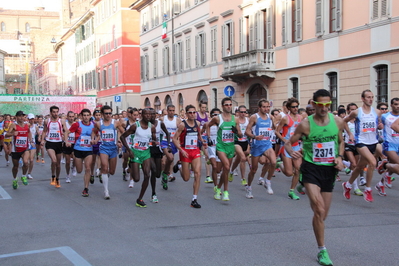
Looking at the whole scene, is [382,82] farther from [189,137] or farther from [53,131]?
[53,131]

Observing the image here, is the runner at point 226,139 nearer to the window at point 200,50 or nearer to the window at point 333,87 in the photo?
the window at point 333,87

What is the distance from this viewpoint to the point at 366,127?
32.4ft

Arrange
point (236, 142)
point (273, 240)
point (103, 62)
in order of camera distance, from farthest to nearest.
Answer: point (103, 62) → point (236, 142) → point (273, 240)

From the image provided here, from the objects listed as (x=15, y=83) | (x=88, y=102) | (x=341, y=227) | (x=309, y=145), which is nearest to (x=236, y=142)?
(x=341, y=227)

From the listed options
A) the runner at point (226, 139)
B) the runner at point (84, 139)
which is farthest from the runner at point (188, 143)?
the runner at point (84, 139)

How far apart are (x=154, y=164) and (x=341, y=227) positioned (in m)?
3.84

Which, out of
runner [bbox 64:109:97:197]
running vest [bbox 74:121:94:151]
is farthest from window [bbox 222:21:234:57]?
running vest [bbox 74:121:94:151]

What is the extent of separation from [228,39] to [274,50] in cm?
581

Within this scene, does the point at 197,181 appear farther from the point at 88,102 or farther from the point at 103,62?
the point at 103,62

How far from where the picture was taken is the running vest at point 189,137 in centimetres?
1008

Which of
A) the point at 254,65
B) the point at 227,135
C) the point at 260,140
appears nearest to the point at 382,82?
the point at 254,65

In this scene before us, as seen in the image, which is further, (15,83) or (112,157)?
(15,83)

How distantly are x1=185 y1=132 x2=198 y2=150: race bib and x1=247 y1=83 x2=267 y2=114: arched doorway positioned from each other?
19.2m

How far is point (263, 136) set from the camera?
421 inches
